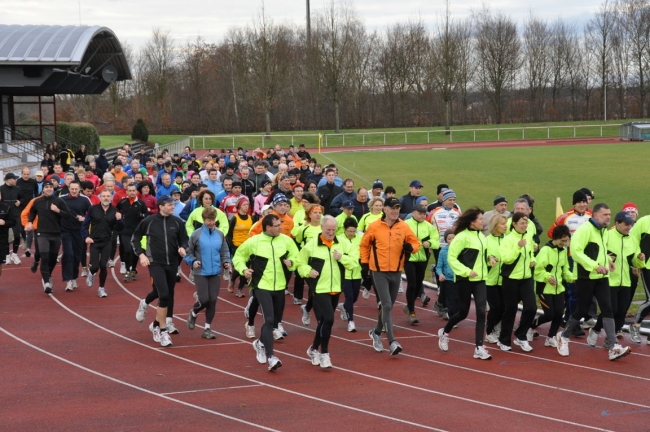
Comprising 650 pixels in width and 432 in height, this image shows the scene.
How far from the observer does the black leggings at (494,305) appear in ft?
35.4

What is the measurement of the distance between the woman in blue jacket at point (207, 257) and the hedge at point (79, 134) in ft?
110

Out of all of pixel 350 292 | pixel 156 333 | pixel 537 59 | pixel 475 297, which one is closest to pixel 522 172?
pixel 350 292

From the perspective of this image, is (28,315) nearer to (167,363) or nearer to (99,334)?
(99,334)

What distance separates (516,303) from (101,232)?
7383mm

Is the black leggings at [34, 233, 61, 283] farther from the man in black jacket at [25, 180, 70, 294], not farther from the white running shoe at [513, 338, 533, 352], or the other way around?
the white running shoe at [513, 338, 533, 352]

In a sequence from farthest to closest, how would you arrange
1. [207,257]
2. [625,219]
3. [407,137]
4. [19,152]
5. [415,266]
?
1. [407,137]
2. [19,152]
3. [415,266]
4. [207,257]
5. [625,219]

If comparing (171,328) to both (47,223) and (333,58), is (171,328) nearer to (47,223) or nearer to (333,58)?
(47,223)

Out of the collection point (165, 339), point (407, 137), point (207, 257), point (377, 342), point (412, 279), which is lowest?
point (377, 342)

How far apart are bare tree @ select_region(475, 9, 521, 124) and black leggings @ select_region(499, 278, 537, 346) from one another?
7317cm

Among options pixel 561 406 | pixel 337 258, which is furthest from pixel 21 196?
pixel 561 406

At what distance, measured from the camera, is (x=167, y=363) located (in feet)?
32.7

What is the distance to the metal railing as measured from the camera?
64500mm

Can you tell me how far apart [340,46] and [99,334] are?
2595 inches

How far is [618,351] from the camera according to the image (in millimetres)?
9805
